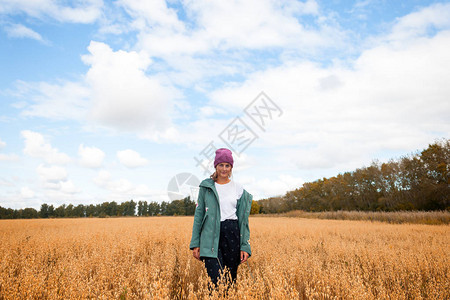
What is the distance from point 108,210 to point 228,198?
A: 300ft

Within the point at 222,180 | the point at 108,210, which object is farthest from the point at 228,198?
the point at 108,210

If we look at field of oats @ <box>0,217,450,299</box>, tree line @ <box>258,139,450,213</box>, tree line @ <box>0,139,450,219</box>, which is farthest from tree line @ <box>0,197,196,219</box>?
field of oats @ <box>0,217,450,299</box>

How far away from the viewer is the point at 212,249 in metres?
2.94

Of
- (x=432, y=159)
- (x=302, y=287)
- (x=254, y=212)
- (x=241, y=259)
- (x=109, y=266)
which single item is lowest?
(x=254, y=212)

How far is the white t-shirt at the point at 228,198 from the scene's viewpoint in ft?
10.4

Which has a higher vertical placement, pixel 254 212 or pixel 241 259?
pixel 241 259

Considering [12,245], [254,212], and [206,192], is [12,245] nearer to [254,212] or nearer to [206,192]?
[206,192]

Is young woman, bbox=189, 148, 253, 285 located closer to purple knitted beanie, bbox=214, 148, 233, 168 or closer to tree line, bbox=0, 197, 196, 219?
purple knitted beanie, bbox=214, 148, 233, 168

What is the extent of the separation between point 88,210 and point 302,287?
297ft

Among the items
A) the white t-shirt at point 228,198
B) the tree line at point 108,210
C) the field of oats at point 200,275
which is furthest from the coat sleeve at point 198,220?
the tree line at point 108,210

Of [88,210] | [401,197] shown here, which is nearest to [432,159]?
[401,197]

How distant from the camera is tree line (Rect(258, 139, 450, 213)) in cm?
2969

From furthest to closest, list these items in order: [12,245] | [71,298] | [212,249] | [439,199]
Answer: [439,199]
[12,245]
[212,249]
[71,298]

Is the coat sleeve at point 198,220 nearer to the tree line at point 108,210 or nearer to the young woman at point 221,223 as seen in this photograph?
the young woman at point 221,223
